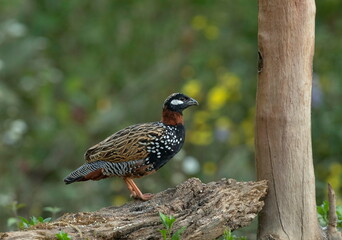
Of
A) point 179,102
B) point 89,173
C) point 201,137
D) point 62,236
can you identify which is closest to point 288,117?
point 179,102

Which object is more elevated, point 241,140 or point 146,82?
point 146,82

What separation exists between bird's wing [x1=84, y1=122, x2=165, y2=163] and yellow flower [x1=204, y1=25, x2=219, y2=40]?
5.43 meters

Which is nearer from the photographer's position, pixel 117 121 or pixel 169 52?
pixel 117 121

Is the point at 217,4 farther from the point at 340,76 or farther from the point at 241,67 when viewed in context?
the point at 340,76

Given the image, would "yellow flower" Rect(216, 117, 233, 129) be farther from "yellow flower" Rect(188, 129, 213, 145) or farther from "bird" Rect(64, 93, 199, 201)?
"bird" Rect(64, 93, 199, 201)

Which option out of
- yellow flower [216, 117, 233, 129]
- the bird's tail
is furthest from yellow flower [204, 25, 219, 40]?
the bird's tail

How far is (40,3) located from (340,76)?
4429 mm

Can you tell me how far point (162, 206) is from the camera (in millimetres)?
5645

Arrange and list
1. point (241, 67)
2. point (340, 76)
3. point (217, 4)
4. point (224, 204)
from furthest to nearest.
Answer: point (217, 4)
point (241, 67)
point (340, 76)
point (224, 204)

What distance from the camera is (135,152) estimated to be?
6180 mm

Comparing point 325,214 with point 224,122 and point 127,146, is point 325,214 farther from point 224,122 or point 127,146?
point 224,122

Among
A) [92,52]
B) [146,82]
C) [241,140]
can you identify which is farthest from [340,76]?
[92,52]

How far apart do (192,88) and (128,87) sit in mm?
1159

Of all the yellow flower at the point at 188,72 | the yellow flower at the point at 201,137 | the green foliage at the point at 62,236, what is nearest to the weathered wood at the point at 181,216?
the green foliage at the point at 62,236
